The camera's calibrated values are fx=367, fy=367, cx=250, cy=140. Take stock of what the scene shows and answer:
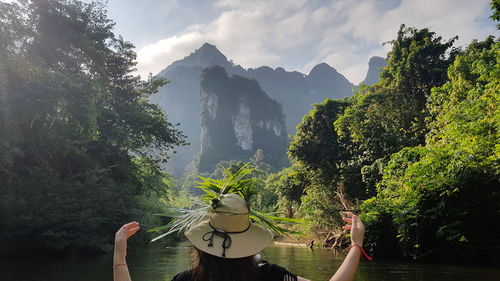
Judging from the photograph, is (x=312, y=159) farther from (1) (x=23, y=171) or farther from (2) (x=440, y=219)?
(1) (x=23, y=171)

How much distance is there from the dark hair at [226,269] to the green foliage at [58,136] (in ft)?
37.3

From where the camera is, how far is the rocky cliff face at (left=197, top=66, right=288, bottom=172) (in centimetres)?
9412

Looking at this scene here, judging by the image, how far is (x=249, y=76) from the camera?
167750 mm

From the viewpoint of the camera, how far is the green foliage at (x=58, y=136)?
1129 cm

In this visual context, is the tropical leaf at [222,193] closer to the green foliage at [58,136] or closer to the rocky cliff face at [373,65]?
the green foliage at [58,136]


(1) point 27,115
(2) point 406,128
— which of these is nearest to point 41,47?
(1) point 27,115

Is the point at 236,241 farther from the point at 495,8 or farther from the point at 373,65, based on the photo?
the point at 373,65

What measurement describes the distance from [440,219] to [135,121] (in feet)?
50.5

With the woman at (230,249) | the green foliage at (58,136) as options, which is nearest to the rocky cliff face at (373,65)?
the green foliage at (58,136)

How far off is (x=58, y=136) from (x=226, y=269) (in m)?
13.3

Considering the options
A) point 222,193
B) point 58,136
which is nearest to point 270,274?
point 222,193

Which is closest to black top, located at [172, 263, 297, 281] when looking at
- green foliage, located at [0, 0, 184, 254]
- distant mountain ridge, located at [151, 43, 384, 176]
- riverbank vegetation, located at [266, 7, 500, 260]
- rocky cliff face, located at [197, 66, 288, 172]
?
riverbank vegetation, located at [266, 7, 500, 260]

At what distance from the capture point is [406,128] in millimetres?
14703

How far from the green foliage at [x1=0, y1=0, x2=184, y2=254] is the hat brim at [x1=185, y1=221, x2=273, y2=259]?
11336mm
